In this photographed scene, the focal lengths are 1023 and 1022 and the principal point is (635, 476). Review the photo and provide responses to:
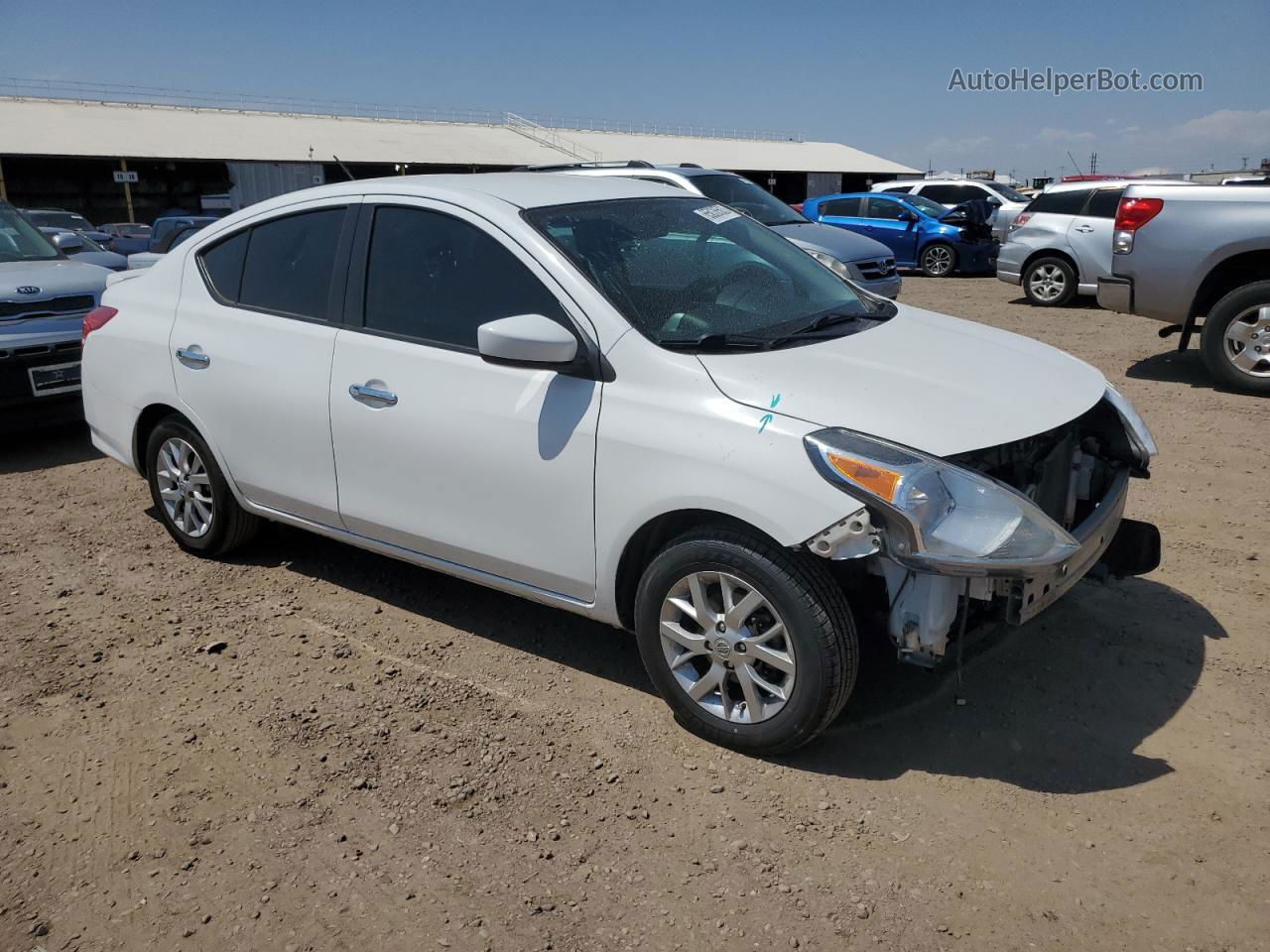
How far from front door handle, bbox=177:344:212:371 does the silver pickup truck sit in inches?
277

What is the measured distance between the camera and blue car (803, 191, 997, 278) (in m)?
18.2

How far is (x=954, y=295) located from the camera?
→ 614 inches

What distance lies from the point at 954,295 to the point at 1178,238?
7662 millimetres

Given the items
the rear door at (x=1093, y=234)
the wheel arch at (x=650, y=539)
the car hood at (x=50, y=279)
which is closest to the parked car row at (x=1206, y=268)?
the rear door at (x=1093, y=234)

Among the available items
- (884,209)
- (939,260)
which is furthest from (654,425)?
(884,209)

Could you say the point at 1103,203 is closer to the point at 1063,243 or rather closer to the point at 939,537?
the point at 1063,243

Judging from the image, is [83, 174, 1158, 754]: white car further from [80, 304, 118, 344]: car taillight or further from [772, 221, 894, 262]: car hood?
[772, 221, 894, 262]: car hood

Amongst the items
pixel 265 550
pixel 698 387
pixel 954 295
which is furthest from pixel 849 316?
pixel 954 295

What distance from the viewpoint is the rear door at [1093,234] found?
12828 millimetres

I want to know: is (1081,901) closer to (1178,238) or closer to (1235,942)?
(1235,942)

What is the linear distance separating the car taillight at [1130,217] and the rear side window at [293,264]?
6.51 metres

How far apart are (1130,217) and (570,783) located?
7171mm

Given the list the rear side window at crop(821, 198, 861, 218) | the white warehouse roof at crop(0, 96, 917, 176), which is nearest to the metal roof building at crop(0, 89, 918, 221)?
the white warehouse roof at crop(0, 96, 917, 176)

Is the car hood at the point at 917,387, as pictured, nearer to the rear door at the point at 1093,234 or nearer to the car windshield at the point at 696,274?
the car windshield at the point at 696,274
